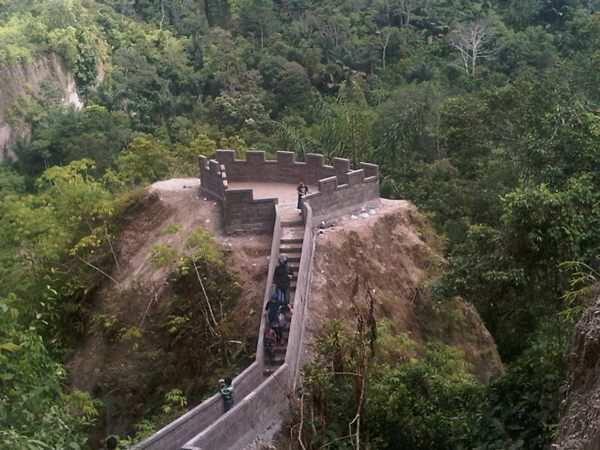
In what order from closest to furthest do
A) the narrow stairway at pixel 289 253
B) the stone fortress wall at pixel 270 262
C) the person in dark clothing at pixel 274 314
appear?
the stone fortress wall at pixel 270 262, the narrow stairway at pixel 289 253, the person in dark clothing at pixel 274 314

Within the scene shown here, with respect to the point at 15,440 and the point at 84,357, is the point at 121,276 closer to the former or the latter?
the point at 84,357

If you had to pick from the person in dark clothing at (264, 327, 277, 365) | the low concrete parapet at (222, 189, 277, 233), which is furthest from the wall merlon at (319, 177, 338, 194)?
the person in dark clothing at (264, 327, 277, 365)

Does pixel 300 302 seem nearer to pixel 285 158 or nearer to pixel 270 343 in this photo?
pixel 270 343

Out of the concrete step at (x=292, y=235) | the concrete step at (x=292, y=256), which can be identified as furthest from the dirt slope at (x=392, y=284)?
the concrete step at (x=292, y=256)

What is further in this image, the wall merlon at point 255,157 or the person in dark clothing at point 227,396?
the wall merlon at point 255,157

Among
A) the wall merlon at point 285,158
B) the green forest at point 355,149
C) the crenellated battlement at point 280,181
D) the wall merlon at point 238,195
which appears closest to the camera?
the green forest at point 355,149

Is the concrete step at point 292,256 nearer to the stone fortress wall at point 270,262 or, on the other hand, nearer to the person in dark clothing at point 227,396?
the stone fortress wall at point 270,262

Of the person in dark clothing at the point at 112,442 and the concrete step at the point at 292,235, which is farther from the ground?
the concrete step at the point at 292,235
